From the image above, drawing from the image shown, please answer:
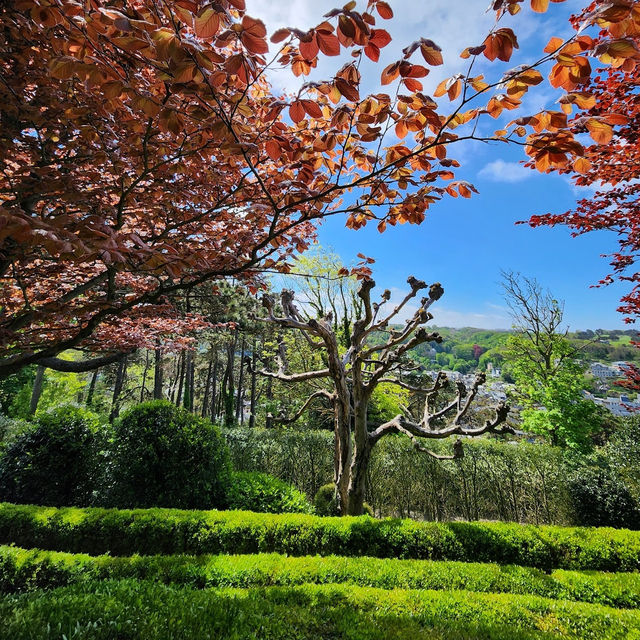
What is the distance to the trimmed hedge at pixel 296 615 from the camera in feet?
6.79

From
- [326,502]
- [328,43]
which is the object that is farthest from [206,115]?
[326,502]

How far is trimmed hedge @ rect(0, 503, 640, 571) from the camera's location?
185 inches

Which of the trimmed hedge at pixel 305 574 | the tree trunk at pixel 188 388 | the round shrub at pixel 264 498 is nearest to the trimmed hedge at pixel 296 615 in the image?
the trimmed hedge at pixel 305 574

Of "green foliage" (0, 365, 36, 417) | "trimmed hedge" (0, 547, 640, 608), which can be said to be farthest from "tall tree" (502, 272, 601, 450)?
"green foliage" (0, 365, 36, 417)

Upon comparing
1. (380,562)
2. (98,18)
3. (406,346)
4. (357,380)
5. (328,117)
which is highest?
(328,117)

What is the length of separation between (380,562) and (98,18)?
5.59 metres

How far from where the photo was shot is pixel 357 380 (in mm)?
5703

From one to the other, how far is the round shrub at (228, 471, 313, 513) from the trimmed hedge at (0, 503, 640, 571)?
142 cm

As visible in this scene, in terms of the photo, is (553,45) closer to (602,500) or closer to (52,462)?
(52,462)

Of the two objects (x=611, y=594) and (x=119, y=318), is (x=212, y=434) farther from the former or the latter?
(x=611, y=594)

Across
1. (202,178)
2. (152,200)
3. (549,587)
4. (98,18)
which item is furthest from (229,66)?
(549,587)

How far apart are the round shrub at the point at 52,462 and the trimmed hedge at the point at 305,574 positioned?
9.12 feet

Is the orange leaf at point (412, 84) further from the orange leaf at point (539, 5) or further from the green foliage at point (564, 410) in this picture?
the green foliage at point (564, 410)

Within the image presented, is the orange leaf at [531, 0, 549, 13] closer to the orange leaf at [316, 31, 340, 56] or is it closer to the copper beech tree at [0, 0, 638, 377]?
the copper beech tree at [0, 0, 638, 377]
